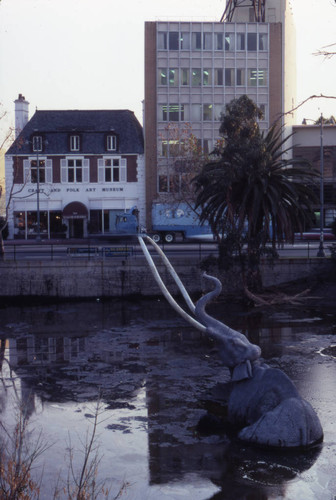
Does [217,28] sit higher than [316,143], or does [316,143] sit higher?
[217,28]

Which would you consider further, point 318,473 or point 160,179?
point 160,179

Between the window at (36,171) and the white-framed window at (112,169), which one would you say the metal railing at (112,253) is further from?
the window at (36,171)

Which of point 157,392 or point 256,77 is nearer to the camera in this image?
point 157,392

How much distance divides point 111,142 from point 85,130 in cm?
271

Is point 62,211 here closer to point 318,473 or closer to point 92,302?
point 92,302

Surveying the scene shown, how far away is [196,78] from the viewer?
6481 cm

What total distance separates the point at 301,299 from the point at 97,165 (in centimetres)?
3274

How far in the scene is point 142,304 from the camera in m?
36.3

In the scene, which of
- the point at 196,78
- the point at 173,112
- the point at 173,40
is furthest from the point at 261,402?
the point at 173,40


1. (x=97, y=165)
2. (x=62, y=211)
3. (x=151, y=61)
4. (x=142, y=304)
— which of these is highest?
(x=151, y=61)

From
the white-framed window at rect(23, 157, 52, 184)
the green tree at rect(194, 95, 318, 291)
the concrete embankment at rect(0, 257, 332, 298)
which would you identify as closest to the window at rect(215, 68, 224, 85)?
the white-framed window at rect(23, 157, 52, 184)

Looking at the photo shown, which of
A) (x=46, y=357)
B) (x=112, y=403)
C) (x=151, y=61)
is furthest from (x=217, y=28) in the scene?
(x=112, y=403)

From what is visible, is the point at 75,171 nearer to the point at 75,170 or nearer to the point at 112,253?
the point at 75,170

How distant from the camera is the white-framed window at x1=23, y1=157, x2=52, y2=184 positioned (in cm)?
6197
